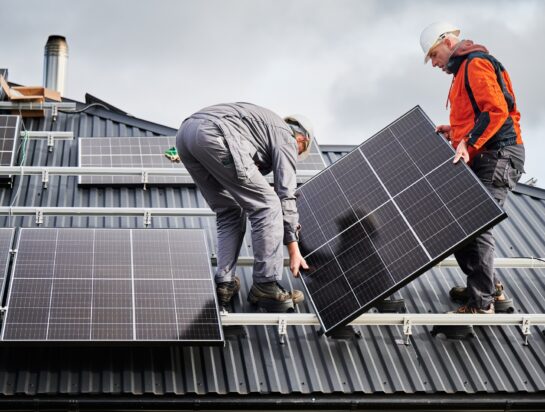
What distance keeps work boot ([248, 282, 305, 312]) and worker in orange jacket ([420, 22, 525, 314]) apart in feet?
5.84

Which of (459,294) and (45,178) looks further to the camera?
(45,178)

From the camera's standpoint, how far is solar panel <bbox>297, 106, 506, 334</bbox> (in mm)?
10109

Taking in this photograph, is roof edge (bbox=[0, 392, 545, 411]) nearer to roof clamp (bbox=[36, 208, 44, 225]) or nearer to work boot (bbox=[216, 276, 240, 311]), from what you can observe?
work boot (bbox=[216, 276, 240, 311])

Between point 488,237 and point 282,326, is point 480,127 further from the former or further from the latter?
point 282,326

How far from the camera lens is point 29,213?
11.9 m

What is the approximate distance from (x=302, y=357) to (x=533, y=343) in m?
2.44

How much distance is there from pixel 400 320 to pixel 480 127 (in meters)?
2.05

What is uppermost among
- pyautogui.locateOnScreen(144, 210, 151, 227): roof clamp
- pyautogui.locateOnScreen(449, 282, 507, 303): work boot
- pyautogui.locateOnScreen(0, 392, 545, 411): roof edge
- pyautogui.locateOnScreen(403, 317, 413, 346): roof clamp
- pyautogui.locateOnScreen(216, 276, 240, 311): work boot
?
pyautogui.locateOnScreen(144, 210, 151, 227): roof clamp

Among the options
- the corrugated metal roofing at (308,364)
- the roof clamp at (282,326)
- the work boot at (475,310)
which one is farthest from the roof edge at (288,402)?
the work boot at (475,310)

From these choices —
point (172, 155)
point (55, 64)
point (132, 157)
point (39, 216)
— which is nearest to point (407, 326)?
point (39, 216)

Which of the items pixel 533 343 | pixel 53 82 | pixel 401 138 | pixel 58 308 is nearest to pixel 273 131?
pixel 401 138

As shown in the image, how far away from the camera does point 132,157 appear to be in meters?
14.3

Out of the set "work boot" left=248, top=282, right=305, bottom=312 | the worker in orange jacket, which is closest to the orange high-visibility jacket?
the worker in orange jacket

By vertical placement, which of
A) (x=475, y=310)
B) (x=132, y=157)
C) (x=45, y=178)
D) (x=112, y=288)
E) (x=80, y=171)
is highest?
(x=132, y=157)
